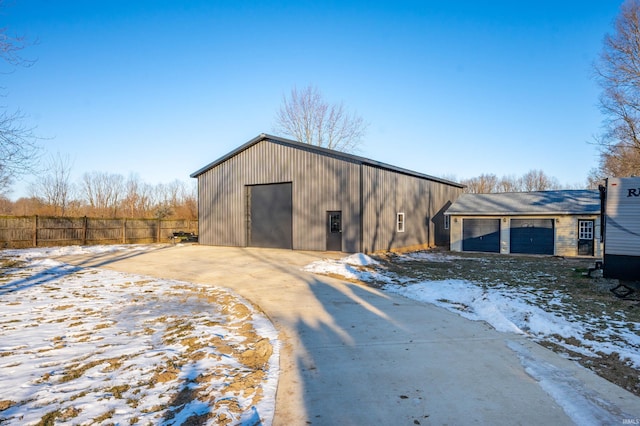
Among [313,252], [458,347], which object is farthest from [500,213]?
[458,347]

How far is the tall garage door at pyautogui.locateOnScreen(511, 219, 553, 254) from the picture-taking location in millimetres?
19953

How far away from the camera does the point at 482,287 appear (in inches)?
388

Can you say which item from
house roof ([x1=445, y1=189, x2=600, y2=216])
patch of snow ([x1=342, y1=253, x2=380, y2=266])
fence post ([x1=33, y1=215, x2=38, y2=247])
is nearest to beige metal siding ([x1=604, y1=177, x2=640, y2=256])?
patch of snow ([x1=342, y1=253, x2=380, y2=266])

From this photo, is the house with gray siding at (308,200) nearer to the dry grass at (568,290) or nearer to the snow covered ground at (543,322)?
the dry grass at (568,290)

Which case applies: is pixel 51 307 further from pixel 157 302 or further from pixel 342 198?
pixel 342 198

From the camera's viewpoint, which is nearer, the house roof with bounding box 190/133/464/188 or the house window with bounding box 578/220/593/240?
the house roof with bounding box 190/133/464/188

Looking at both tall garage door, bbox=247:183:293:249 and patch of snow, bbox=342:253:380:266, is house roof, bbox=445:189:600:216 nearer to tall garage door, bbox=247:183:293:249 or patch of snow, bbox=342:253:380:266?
patch of snow, bbox=342:253:380:266

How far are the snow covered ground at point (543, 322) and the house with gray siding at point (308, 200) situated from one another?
6045 mm

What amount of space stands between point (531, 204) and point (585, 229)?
3.06m

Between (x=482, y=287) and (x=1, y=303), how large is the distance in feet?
37.5

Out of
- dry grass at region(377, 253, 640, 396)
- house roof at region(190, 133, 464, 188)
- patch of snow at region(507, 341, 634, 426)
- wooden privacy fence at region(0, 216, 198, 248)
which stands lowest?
dry grass at region(377, 253, 640, 396)

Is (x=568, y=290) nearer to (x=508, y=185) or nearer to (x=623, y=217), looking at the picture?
(x=623, y=217)

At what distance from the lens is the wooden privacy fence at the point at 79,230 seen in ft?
63.1

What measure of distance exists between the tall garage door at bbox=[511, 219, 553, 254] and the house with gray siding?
542cm
